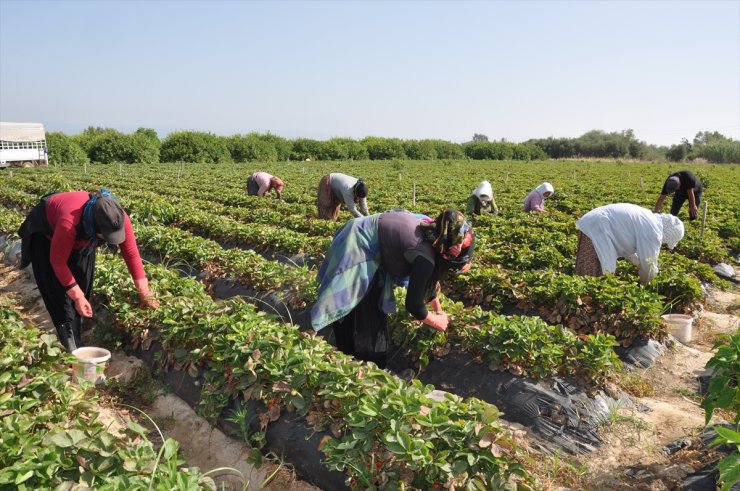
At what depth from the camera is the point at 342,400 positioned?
10.5 feet

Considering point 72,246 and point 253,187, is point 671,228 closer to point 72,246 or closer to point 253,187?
point 72,246

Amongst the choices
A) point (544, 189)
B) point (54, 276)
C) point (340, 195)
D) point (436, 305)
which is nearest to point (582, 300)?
point (436, 305)

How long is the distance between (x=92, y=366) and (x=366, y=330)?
91.5 inches

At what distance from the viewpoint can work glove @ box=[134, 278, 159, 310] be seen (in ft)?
15.8

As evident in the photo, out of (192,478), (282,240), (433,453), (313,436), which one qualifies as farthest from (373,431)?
(282,240)

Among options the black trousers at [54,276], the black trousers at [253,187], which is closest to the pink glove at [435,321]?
the black trousers at [54,276]

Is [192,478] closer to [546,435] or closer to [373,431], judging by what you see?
[373,431]

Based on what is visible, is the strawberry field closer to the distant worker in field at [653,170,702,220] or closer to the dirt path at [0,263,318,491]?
the dirt path at [0,263,318,491]

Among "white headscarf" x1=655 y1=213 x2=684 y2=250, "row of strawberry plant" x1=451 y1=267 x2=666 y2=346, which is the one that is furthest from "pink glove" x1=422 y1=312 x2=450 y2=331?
"white headscarf" x1=655 y1=213 x2=684 y2=250

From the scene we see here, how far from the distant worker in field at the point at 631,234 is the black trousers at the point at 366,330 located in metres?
3.15

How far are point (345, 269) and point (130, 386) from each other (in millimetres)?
2376

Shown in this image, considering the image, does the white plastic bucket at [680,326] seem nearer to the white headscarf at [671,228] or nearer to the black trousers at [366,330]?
the white headscarf at [671,228]

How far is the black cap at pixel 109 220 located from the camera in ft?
13.4

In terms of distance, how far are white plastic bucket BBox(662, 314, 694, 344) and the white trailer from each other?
1452 inches
